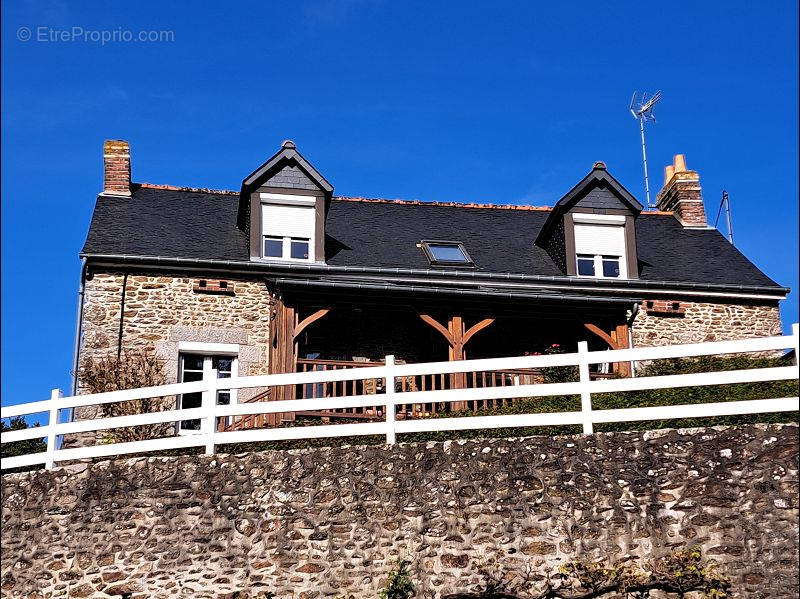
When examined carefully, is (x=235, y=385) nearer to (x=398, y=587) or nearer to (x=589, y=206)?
(x=398, y=587)

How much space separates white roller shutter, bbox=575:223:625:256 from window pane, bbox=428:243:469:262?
2105 millimetres

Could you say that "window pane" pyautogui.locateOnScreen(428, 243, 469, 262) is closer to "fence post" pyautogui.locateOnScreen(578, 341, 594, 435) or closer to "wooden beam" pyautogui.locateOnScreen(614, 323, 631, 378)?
"wooden beam" pyautogui.locateOnScreen(614, 323, 631, 378)

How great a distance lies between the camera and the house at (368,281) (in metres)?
17.1

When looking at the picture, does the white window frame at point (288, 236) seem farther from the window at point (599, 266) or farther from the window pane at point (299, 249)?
the window at point (599, 266)

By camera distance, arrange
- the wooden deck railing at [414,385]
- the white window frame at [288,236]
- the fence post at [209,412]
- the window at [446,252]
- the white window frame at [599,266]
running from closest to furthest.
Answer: the fence post at [209,412], the wooden deck railing at [414,385], the white window frame at [288,236], the window at [446,252], the white window frame at [599,266]

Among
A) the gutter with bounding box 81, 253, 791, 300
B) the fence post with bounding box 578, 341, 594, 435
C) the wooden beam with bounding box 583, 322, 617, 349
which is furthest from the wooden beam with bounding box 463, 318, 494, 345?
the fence post with bounding box 578, 341, 594, 435

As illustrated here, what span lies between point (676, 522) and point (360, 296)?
756cm

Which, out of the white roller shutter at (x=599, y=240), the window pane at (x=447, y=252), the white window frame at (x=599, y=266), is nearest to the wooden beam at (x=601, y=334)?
the white window frame at (x=599, y=266)

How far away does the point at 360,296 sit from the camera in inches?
673

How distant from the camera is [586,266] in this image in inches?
766

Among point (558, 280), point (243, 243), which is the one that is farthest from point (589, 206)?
point (243, 243)

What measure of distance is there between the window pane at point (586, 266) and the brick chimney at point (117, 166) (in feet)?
27.4

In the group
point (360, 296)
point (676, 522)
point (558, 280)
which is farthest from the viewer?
point (558, 280)

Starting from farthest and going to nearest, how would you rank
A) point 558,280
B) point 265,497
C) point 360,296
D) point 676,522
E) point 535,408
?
point 558,280, point 360,296, point 535,408, point 265,497, point 676,522
